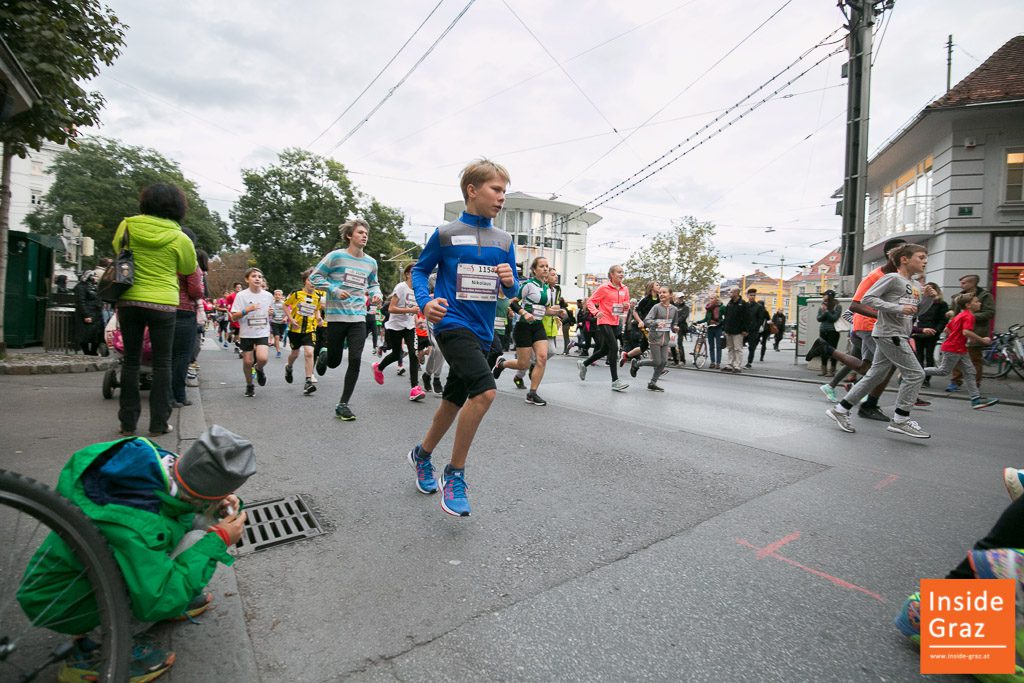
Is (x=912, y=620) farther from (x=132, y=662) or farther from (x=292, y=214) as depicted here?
(x=292, y=214)

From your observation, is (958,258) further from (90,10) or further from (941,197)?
(90,10)

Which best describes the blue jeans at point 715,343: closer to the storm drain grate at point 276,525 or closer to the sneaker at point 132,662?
the storm drain grate at point 276,525

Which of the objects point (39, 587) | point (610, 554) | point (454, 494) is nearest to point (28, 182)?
point (454, 494)

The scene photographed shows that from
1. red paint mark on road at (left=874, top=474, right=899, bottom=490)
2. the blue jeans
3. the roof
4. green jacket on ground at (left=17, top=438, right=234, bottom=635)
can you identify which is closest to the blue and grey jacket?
green jacket on ground at (left=17, top=438, right=234, bottom=635)

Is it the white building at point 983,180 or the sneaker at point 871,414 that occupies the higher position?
the white building at point 983,180

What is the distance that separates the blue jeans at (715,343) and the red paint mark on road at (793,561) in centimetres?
1273

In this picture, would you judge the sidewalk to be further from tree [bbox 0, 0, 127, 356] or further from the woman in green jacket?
tree [bbox 0, 0, 127, 356]

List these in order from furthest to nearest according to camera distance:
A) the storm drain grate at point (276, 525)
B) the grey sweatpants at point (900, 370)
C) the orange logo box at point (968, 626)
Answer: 1. the grey sweatpants at point (900, 370)
2. the storm drain grate at point (276, 525)
3. the orange logo box at point (968, 626)

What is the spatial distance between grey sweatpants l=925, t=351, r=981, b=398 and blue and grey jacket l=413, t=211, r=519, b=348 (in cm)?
850

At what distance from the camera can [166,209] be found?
178 inches

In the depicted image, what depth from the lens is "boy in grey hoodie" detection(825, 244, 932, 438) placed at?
18.0ft

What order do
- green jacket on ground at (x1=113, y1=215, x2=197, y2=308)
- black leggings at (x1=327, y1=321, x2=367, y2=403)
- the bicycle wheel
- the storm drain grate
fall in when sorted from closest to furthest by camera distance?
the bicycle wheel < the storm drain grate < green jacket on ground at (x1=113, y1=215, x2=197, y2=308) < black leggings at (x1=327, y1=321, x2=367, y2=403)

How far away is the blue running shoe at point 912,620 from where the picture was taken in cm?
192

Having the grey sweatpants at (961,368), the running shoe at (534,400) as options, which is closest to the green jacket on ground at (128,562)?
the running shoe at (534,400)
